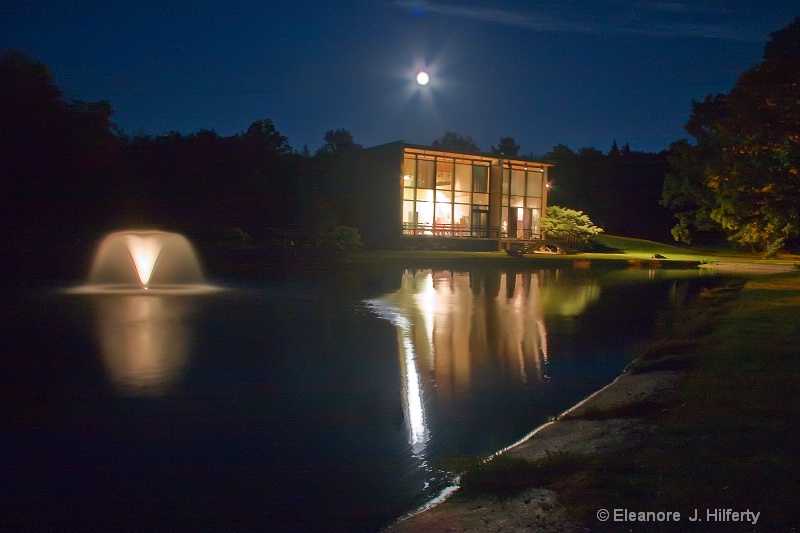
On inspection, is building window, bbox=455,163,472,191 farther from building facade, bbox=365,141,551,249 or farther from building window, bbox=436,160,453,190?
building window, bbox=436,160,453,190

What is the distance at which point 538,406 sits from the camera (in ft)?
31.0

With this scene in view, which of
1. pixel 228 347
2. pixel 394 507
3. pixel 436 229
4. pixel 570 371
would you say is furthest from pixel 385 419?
pixel 436 229

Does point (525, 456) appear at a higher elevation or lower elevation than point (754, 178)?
lower

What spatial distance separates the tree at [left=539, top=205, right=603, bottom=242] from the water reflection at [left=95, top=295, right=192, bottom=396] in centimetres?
3941

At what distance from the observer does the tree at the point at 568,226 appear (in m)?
55.4

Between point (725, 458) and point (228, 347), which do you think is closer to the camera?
point (725, 458)

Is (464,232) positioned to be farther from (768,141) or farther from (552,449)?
(552,449)

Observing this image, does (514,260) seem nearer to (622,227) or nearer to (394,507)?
(394,507)

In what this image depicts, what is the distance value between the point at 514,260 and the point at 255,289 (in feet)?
68.8

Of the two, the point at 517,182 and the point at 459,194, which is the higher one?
the point at 517,182

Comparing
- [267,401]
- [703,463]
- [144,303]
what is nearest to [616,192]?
[144,303]

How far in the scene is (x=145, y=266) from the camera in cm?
3088

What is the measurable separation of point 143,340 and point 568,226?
45633 mm

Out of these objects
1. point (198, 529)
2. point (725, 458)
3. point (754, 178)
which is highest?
point (754, 178)
